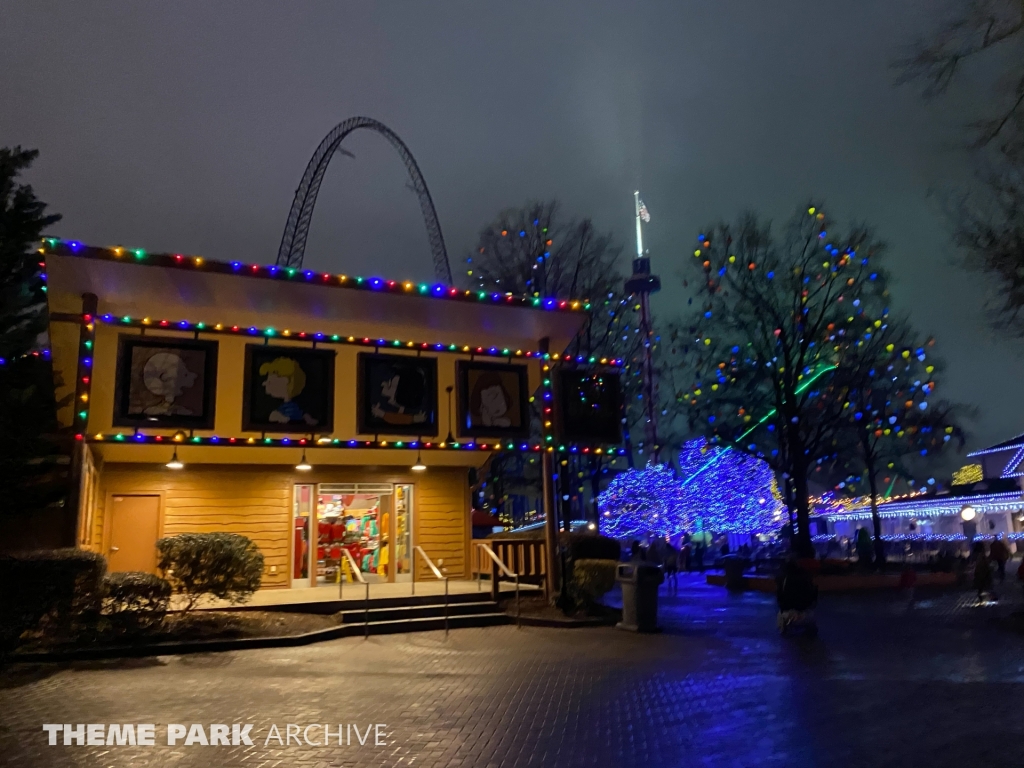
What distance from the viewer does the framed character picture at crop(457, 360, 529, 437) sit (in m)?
14.0

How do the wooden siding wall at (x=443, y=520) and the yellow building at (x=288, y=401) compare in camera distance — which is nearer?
the yellow building at (x=288, y=401)

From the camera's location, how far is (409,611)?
42.5 ft

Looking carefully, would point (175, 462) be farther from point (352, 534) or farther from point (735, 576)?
point (735, 576)

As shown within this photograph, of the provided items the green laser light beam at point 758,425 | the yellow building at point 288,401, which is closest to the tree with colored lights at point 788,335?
the green laser light beam at point 758,425

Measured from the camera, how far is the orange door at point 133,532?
50.2 ft

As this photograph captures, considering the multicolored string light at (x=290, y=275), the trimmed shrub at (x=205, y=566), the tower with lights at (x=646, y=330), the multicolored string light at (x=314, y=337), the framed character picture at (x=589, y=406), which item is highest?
the tower with lights at (x=646, y=330)

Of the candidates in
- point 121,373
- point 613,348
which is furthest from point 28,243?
point 613,348

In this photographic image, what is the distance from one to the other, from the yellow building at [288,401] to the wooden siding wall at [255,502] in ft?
0.10

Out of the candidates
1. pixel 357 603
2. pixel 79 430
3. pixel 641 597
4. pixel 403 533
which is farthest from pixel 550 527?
pixel 79 430

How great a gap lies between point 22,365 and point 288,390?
19.4 ft

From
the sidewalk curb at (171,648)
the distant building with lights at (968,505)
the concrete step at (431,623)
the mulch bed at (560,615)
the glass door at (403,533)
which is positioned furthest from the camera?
the distant building with lights at (968,505)

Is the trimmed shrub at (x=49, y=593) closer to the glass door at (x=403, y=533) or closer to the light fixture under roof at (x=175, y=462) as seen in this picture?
the light fixture under roof at (x=175, y=462)

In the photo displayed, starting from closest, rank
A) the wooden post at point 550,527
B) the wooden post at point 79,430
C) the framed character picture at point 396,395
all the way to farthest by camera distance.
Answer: the wooden post at point 79,430
the framed character picture at point 396,395
the wooden post at point 550,527

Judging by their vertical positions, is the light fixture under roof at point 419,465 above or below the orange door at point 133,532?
above
